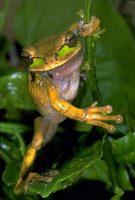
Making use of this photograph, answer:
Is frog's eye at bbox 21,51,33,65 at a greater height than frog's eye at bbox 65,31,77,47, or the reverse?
frog's eye at bbox 65,31,77,47

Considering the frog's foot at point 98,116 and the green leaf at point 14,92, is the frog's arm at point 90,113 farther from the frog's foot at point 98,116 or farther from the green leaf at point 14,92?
the green leaf at point 14,92

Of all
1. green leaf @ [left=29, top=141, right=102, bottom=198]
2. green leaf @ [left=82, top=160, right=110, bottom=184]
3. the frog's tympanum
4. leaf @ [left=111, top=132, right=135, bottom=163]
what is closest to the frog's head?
the frog's tympanum

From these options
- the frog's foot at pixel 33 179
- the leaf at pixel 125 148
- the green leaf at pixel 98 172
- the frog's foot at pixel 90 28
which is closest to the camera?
the frog's foot at pixel 90 28

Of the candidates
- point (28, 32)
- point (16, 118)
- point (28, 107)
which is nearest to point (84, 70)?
point (28, 107)

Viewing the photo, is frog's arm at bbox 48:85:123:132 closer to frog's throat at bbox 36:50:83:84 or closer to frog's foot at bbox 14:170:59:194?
frog's throat at bbox 36:50:83:84

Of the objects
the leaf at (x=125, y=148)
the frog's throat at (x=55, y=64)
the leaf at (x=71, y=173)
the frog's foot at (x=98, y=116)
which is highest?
the frog's throat at (x=55, y=64)

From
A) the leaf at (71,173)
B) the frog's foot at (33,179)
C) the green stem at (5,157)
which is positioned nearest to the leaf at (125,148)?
the leaf at (71,173)

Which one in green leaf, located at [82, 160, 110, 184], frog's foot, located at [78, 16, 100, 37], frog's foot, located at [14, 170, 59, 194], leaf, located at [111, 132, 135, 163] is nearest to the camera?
frog's foot, located at [78, 16, 100, 37]
